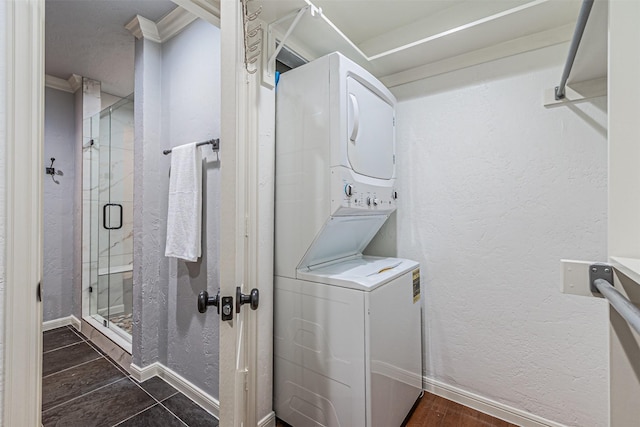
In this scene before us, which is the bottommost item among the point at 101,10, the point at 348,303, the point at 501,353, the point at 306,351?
the point at 501,353

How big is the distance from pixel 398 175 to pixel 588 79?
3.61ft

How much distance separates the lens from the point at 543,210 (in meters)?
1.60

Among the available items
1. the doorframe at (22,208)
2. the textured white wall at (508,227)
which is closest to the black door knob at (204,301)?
the doorframe at (22,208)

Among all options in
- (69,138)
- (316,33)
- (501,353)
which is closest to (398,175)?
(316,33)

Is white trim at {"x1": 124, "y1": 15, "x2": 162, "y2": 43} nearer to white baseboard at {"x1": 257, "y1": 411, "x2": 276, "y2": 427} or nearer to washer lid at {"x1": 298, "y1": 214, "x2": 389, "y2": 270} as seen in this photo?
washer lid at {"x1": 298, "y1": 214, "x2": 389, "y2": 270}

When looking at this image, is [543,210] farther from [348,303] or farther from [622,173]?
[348,303]

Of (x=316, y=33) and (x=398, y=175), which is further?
(x=398, y=175)

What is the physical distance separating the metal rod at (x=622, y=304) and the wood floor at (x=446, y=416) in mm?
1325

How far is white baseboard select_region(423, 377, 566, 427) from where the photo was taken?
1604mm

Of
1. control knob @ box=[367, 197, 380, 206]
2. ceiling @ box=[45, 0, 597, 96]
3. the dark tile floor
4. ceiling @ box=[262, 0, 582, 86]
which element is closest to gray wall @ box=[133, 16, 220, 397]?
the dark tile floor

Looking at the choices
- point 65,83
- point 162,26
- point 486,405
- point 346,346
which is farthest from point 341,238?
point 65,83

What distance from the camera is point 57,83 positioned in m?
3.11

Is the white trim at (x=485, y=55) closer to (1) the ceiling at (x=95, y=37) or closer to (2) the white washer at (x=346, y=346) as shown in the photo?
(2) the white washer at (x=346, y=346)

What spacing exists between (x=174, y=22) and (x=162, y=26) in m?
0.15
